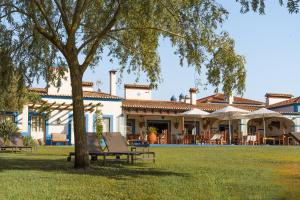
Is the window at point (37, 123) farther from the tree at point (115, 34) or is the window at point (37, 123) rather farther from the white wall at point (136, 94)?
the tree at point (115, 34)

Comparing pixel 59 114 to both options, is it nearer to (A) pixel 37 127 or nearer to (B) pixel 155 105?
(A) pixel 37 127

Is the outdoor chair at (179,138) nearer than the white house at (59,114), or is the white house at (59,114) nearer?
the white house at (59,114)

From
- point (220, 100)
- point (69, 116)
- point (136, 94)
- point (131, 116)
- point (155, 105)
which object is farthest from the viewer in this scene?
point (220, 100)

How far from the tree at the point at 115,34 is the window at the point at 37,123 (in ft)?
61.4

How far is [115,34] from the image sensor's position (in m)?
13.6

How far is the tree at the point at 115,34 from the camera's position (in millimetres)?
10523

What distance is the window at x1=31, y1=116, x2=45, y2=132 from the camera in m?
32.2

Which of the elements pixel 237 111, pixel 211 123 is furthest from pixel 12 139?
pixel 211 123

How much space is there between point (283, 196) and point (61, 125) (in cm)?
2689

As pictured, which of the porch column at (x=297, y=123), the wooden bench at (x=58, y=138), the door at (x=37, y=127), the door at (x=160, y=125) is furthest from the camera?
the porch column at (x=297, y=123)

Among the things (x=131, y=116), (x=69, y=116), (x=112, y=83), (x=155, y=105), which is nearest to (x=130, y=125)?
(x=131, y=116)

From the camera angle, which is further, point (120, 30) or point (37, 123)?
point (37, 123)

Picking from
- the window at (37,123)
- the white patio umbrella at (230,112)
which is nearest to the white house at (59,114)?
the window at (37,123)

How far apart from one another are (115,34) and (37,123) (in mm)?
20226
